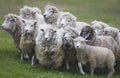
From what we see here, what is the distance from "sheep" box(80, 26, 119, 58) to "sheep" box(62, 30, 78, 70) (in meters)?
0.40

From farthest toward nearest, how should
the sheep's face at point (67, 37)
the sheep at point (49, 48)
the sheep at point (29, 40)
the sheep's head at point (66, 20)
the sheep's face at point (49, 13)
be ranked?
the sheep's face at point (49, 13) → the sheep's head at point (66, 20) → the sheep at point (29, 40) → the sheep's face at point (67, 37) → the sheep at point (49, 48)

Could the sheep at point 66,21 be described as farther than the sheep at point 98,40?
Yes

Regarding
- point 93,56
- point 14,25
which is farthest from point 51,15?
point 93,56

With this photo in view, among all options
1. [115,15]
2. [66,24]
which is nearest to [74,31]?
[66,24]

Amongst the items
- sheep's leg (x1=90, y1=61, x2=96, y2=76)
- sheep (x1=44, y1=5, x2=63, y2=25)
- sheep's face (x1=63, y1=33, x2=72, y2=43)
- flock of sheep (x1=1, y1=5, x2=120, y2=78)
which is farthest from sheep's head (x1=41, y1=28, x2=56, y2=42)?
sheep (x1=44, y1=5, x2=63, y2=25)

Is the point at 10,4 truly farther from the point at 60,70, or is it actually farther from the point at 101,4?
the point at 60,70

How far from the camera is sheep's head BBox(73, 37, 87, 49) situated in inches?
528

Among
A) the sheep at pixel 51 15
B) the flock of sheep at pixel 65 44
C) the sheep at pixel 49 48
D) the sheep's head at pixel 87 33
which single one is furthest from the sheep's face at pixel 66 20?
the sheep at pixel 49 48

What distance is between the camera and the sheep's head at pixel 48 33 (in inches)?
547

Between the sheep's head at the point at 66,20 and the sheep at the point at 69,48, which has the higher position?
the sheep's head at the point at 66,20

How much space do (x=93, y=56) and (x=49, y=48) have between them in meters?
1.51

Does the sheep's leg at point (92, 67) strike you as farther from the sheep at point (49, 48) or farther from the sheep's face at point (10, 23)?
the sheep's face at point (10, 23)

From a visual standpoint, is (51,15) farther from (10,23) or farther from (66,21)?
(10,23)

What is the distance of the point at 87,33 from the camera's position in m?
14.5
